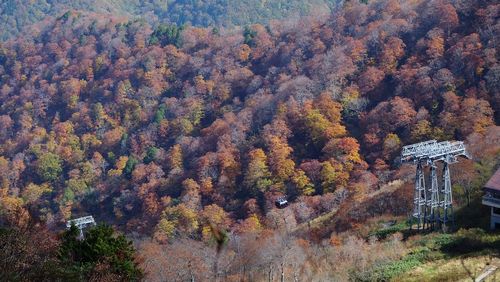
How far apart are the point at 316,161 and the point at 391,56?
17.5 meters

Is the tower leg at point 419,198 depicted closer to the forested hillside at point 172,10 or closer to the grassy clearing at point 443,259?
the grassy clearing at point 443,259

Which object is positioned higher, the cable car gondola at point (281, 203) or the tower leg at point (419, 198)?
the tower leg at point (419, 198)

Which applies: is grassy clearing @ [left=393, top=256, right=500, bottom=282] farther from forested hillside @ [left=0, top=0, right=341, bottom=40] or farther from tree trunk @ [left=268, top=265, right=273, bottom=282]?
forested hillside @ [left=0, top=0, right=341, bottom=40]

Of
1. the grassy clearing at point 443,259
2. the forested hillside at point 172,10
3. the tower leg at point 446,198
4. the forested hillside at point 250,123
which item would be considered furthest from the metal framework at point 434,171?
the forested hillside at point 172,10

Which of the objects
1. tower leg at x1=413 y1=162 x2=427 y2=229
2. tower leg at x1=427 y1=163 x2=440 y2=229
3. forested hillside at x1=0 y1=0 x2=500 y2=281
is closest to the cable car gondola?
forested hillside at x1=0 y1=0 x2=500 y2=281

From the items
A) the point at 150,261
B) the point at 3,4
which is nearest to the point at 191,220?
the point at 150,261

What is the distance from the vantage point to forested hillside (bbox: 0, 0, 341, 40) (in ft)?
517

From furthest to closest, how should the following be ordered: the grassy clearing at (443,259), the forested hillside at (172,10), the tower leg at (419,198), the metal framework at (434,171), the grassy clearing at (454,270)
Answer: the forested hillside at (172,10), the tower leg at (419,198), the metal framework at (434,171), the grassy clearing at (443,259), the grassy clearing at (454,270)

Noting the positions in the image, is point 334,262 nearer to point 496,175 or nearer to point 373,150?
point 496,175

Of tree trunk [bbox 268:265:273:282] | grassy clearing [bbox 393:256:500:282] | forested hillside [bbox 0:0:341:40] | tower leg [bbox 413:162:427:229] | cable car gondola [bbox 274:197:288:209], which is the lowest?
tree trunk [bbox 268:265:273:282]

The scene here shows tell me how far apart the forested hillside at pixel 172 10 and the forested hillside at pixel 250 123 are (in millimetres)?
57120

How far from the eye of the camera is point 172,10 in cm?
18475

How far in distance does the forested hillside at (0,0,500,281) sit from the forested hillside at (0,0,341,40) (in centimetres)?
5712

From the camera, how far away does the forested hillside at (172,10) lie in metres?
158
